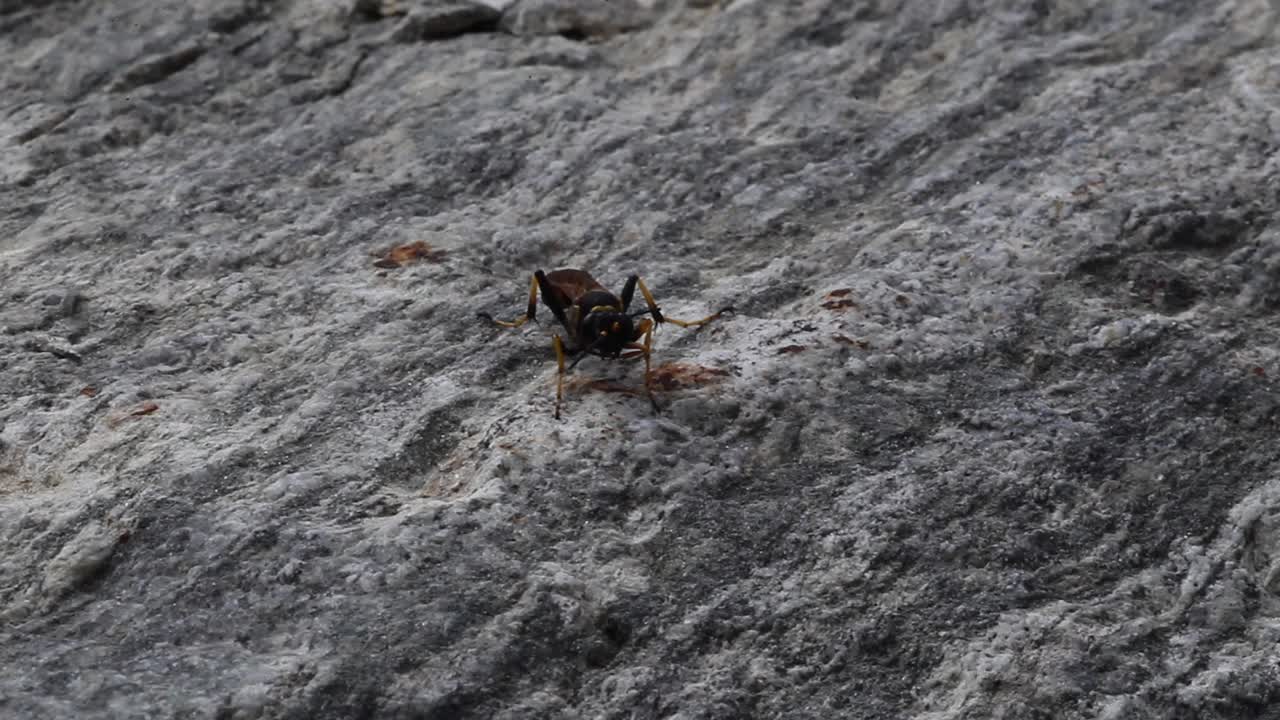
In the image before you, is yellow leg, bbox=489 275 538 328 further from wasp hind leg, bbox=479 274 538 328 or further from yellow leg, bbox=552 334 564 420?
yellow leg, bbox=552 334 564 420

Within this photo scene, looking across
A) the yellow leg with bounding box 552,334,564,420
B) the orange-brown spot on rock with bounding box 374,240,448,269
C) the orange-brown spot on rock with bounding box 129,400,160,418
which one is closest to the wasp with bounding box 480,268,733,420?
the yellow leg with bounding box 552,334,564,420

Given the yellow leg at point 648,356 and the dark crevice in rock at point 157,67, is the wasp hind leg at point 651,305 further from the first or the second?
the dark crevice in rock at point 157,67

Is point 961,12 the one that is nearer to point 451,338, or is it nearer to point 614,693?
point 451,338

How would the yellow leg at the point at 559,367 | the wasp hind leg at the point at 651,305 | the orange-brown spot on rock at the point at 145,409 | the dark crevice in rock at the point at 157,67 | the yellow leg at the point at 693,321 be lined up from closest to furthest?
the yellow leg at the point at 559,367
the orange-brown spot on rock at the point at 145,409
the wasp hind leg at the point at 651,305
the yellow leg at the point at 693,321
the dark crevice in rock at the point at 157,67

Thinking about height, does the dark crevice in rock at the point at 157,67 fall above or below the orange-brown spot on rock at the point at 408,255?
above

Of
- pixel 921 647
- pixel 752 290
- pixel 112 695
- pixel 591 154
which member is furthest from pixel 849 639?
pixel 591 154

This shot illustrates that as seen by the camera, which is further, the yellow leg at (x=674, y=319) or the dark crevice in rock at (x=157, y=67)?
the dark crevice in rock at (x=157, y=67)

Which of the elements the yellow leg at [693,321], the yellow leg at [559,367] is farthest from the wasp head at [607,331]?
the yellow leg at [693,321]
